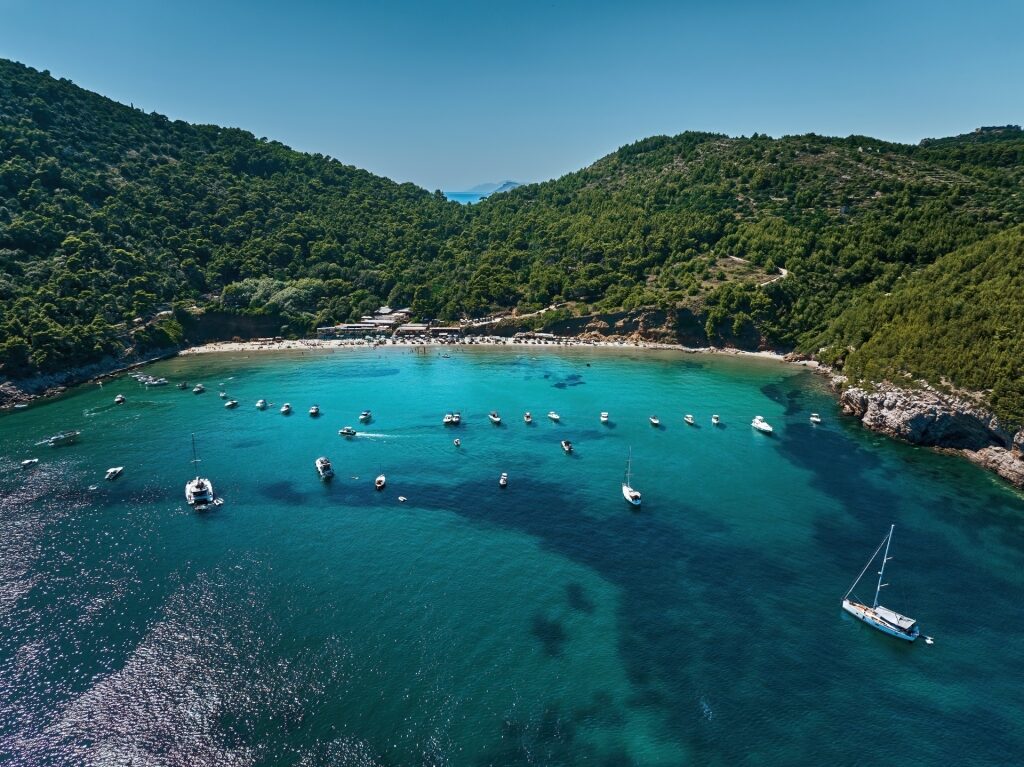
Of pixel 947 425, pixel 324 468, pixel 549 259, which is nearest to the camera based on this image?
pixel 324 468

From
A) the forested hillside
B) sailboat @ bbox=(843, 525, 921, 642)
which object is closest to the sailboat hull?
sailboat @ bbox=(843, 525, 921, 642)

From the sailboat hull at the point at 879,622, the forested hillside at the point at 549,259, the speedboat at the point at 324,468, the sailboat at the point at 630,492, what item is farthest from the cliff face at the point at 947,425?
the speedboat at the point at 324,468

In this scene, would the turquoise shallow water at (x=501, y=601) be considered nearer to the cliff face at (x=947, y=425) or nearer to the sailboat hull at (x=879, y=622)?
the sailboat hull at (x=879, y=622)

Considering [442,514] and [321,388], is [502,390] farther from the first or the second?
[442,514]

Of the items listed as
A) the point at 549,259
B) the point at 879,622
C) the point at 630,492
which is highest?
the point at 549,259

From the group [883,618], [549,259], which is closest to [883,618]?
[883,618]

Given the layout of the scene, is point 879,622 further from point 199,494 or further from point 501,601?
point 199,494
